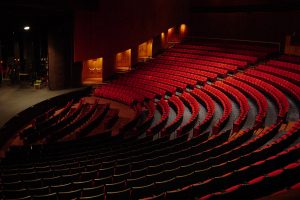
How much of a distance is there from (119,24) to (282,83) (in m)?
3.85

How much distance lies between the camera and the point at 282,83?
540 centimetres

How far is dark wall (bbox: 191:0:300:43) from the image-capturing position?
7.66 meters

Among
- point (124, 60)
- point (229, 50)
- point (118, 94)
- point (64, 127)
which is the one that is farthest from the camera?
point (124, 60)

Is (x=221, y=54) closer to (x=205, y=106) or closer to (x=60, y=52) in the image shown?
(x=205, y=106)

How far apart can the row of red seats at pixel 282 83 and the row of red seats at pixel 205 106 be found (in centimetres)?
105

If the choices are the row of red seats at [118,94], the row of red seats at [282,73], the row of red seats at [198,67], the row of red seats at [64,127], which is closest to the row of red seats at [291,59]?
the row of red seats at [282,73]

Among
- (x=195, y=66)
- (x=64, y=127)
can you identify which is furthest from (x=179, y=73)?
(x=64, y=127)

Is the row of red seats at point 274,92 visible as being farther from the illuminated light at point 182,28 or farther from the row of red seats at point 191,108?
the illuminated light at point 182,28

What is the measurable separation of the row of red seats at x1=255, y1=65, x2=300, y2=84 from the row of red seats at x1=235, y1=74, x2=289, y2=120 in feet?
1.25

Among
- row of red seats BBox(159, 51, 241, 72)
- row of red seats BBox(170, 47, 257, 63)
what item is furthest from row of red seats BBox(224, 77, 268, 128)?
row of red seats BBox(170, 47, 257, 63)

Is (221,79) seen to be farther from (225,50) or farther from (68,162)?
(68,162)

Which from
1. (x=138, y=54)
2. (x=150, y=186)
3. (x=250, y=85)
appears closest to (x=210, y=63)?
(x=250, y=85)

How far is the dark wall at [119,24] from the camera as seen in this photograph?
7055mm

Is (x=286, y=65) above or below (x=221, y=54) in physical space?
below
